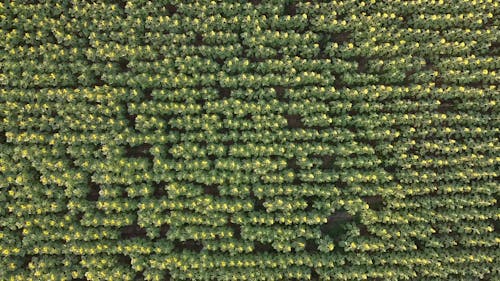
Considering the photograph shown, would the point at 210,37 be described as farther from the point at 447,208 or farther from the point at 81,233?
the point at 447,208

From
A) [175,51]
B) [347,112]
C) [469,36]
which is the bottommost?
[347,112]

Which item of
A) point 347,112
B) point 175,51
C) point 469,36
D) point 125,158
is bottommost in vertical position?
point 125,158

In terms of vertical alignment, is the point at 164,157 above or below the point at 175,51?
below

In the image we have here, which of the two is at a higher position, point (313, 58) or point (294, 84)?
point (313, 58)

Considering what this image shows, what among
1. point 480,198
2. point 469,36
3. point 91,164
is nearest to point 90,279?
point 91,164

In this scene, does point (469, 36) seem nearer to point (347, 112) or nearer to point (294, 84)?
point (347, 112)

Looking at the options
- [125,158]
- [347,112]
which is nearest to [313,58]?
[347,112]
